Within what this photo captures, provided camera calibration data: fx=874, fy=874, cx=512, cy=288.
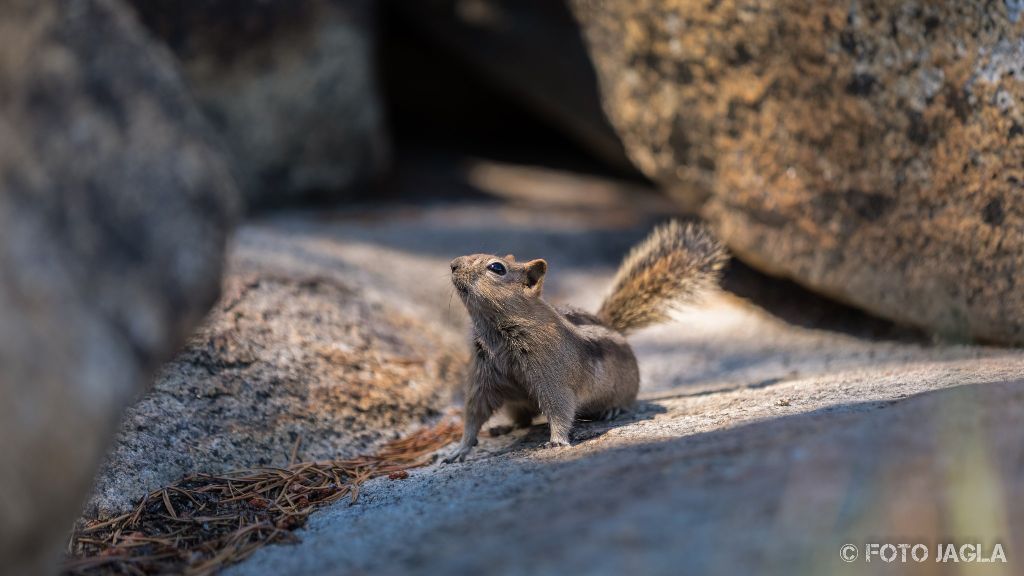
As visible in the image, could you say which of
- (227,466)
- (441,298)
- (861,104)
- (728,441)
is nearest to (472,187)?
(441,298)

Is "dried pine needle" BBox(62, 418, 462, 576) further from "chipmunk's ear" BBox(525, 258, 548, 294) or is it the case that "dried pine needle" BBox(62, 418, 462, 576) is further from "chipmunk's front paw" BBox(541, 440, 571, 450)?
"chipmunk's ear" BBox(525, 258, 548, 294)

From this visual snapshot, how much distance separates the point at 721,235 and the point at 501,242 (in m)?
1.97

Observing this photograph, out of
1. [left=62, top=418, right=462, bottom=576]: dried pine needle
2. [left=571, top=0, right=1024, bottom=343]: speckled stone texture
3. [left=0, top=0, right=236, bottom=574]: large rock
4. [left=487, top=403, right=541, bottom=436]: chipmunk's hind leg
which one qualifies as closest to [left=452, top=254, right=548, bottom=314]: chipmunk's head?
[left=487, top=403, right=541, bottom=436]: chipmunk's hind leg

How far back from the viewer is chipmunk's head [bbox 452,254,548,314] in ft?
12.2

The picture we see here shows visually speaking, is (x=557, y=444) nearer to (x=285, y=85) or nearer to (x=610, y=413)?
(x=610, y=413)

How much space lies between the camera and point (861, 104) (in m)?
4.45

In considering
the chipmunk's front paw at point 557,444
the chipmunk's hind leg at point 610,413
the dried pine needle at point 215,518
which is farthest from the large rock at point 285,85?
the chipmunk's front paw at point 557,444

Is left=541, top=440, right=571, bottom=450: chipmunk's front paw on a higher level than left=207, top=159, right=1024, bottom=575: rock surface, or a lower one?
lower

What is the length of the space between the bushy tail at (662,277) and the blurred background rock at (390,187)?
97cm

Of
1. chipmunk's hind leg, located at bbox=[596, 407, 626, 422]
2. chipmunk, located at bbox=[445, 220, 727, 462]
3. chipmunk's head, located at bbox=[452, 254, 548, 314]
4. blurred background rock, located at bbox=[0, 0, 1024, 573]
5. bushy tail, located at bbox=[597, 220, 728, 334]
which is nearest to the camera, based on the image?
blurred background rock, located at bbox=[0, 0, 1024, 573]

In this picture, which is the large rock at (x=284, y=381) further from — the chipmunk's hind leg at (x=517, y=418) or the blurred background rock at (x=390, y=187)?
the chipmunk's hind leg at (x=517, y=418)

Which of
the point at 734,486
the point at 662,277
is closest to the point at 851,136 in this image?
the point at 662,277

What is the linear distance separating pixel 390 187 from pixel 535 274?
5.15 m

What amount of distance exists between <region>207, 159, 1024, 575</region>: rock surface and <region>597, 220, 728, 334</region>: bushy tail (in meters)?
0.44
